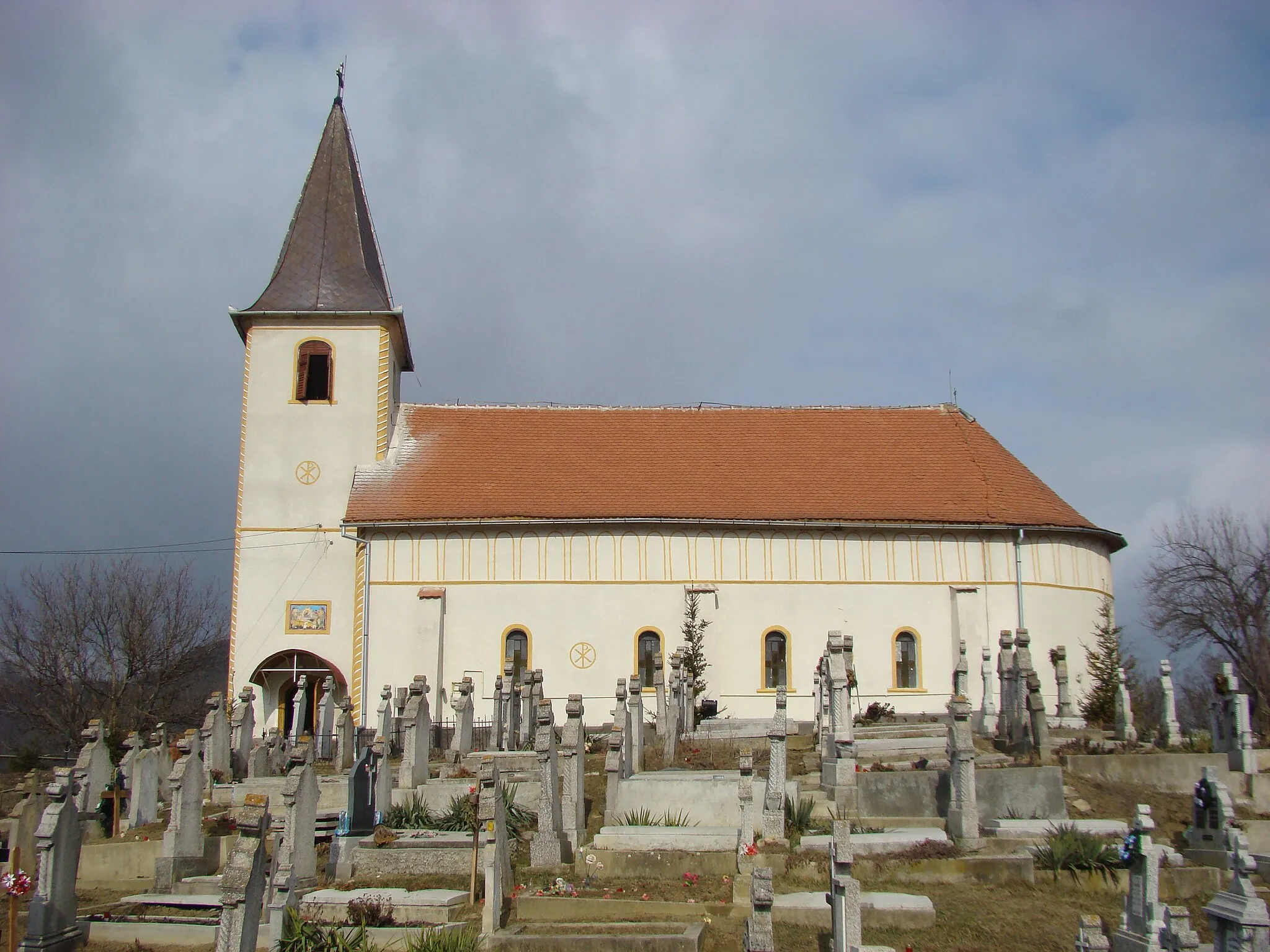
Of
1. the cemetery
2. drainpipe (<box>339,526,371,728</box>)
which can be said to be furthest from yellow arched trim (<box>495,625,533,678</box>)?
the cemetery

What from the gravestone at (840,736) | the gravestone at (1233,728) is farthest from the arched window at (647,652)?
the gravestone at (1233,728)

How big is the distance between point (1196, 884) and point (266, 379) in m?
26.6

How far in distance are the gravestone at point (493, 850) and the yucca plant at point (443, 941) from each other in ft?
1.36

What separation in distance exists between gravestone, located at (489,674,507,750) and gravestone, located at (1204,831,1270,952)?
1710 centimetres

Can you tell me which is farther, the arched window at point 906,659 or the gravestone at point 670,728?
the arched window at point 906,659

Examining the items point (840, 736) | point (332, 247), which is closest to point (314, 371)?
point (332, 247)

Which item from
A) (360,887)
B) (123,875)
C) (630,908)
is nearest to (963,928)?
(630,908)

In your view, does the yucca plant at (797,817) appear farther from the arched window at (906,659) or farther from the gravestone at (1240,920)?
the arched window at (906,659)

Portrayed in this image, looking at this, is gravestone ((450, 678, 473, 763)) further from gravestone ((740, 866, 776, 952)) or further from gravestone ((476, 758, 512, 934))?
gravestone ((740, 866, 776, 952))

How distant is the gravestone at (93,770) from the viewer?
67.6ft

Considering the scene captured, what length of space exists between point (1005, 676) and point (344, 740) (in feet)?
42.1

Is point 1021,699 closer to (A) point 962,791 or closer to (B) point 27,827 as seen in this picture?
(A) point 962,791

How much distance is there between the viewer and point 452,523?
30.9 metres

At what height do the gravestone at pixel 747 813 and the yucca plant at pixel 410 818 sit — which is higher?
the gravestone at pixel 747 813
